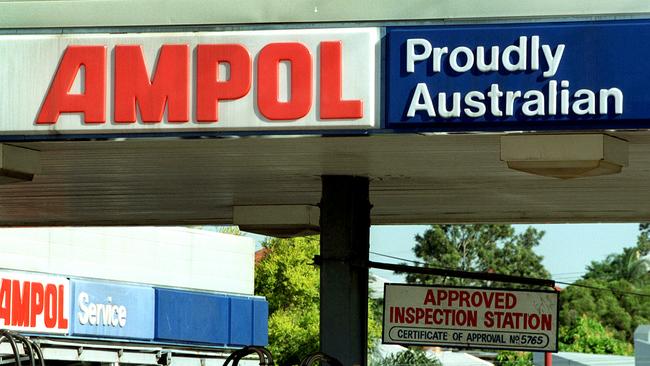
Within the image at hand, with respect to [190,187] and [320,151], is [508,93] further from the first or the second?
[190,187]

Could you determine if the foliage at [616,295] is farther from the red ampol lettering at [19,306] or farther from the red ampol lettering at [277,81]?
the red ampol lettering at [277,81]

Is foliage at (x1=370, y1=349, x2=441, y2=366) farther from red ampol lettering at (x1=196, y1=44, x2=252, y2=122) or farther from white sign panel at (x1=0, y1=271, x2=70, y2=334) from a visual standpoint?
red ampol lettering at (x1=196, y1=44, x2=252, y2=122)

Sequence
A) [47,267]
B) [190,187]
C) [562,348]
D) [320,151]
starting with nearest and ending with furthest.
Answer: [320,151], [190,187], [47,267], [562,348]

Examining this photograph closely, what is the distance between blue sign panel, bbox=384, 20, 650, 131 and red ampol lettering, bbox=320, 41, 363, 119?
34 centimetres

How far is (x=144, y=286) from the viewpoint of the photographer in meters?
41.4

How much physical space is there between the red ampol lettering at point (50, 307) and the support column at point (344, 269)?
73.7 feet

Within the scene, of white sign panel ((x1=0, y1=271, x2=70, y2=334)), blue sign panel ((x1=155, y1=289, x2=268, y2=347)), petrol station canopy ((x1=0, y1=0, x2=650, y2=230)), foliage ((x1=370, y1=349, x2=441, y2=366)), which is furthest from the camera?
foliage ((x1=370, y1=349, x2=441, y2=366))

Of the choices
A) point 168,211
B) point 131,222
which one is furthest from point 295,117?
point 131,222

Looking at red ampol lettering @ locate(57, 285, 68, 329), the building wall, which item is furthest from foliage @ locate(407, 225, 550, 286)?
red ampol lettering @ locate(57, 285, 68, 329)

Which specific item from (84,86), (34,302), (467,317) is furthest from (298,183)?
(34,302)

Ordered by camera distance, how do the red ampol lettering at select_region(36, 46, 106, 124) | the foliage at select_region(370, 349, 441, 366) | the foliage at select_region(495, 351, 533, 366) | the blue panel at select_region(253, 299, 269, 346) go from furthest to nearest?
the foliage at select_region(495, 351, 533, 366), the foliage at select_region(370, 349, 441, 366), the blue panel at select_region(253, 299, 269, 346), the red ampol lettering at select_region(36, 46, 106, 124)

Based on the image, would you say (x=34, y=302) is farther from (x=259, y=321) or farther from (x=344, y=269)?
(x=344, y=269)

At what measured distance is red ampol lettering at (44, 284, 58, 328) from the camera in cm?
3675

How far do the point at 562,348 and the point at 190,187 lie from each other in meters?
82.5
